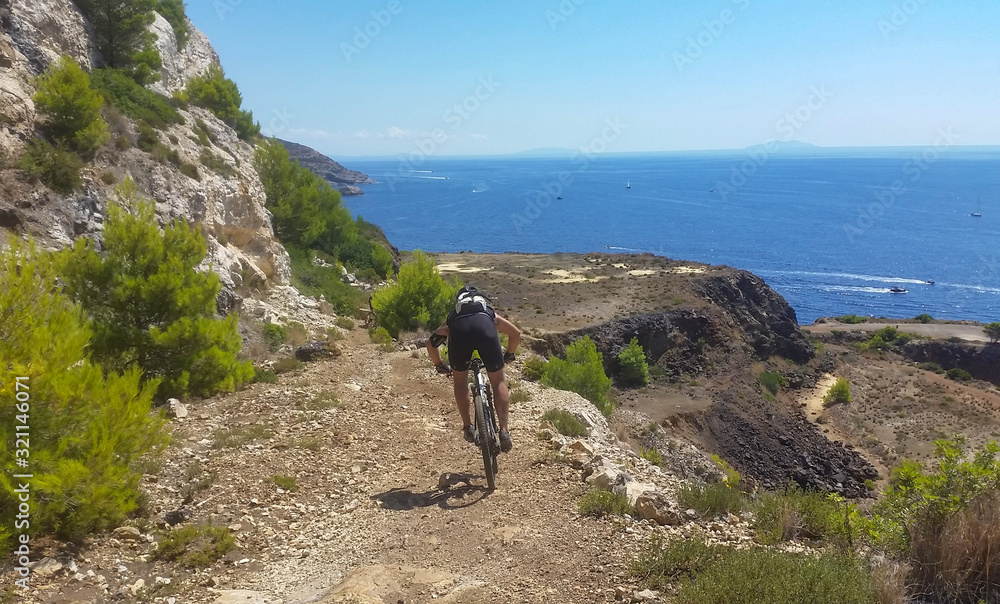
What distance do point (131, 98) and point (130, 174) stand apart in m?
4.88

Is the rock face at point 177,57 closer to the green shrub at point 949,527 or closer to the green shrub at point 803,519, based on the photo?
the green shrub at point 803,519

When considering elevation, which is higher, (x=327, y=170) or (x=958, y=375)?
(x=327, y=170)

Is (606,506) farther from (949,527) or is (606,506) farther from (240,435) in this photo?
(240,435)

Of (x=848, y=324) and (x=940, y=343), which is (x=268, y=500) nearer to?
(x=940, y=343)

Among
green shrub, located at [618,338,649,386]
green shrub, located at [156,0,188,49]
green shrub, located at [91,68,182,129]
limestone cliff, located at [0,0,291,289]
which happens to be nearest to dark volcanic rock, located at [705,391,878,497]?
green shrub, located at [618,338,649,386]

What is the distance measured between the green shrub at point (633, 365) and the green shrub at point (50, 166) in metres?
30.9

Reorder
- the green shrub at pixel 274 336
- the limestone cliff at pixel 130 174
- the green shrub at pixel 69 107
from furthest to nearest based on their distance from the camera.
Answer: the green shrub at pixel 274 336 → the green shrub at pixel 69 107 → the limestone cliff at pixel 130 174

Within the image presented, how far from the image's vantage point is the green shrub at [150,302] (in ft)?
27.7

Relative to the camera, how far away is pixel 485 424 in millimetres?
5863

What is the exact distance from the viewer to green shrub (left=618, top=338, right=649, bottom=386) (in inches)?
1497

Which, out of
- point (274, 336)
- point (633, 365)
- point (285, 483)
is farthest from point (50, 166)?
point (633, 365)

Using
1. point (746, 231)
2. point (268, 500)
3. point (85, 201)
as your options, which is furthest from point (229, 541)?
point (746, 231)

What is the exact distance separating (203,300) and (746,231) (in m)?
119

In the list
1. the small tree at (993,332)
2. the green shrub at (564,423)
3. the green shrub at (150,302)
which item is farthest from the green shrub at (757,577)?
the small tree at (993,332)
